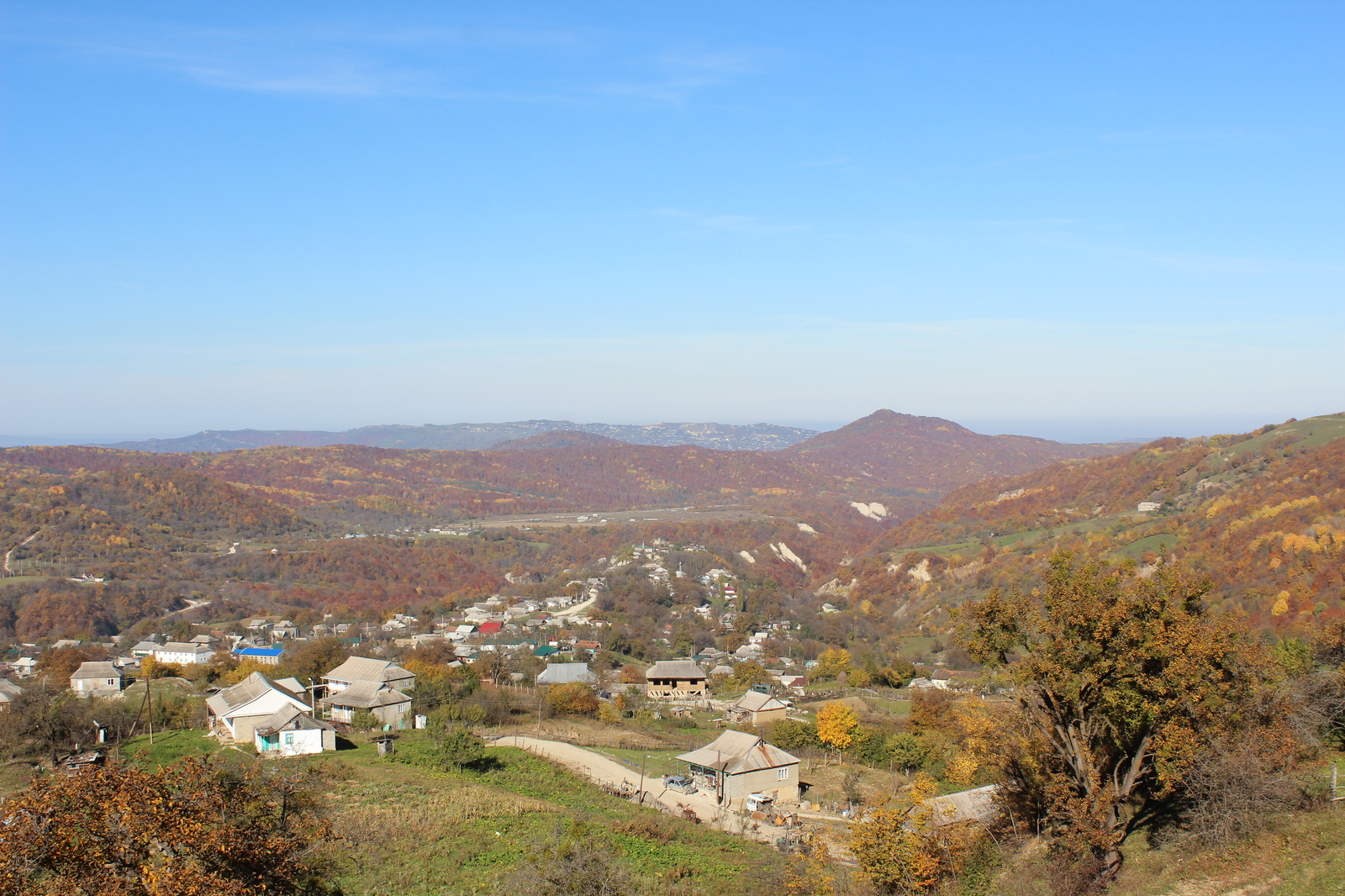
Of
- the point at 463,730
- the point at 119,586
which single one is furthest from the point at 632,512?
the point at 463,730

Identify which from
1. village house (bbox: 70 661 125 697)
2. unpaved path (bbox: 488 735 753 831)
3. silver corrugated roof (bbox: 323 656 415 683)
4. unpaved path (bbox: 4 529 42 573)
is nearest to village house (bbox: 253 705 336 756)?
unpaved path (bbox: 488 735 753 831)

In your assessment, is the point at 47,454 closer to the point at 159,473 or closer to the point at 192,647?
the point at 159,473

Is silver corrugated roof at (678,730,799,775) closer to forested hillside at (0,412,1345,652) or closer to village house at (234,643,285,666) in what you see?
forested hillside at (0,412,1345,652)

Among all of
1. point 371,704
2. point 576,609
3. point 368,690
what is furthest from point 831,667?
point 576,609

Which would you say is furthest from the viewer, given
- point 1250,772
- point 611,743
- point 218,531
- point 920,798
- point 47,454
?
point 47,454

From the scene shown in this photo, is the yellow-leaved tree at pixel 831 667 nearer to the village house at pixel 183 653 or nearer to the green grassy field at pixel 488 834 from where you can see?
the green grassy field at pixel 488 834

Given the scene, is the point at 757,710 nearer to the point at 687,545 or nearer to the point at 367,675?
the point at 367,675
